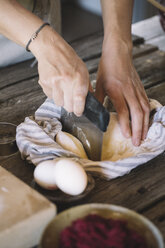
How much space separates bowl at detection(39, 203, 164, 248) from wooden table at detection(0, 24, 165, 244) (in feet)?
0.40

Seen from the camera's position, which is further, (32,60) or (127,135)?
(32,60)

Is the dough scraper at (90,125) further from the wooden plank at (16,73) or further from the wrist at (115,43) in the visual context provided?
the wooden plank at (16,73)

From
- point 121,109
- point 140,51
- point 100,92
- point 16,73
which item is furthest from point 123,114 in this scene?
point 140,51

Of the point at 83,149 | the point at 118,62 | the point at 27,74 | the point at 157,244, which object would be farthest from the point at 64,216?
the point at 27,74

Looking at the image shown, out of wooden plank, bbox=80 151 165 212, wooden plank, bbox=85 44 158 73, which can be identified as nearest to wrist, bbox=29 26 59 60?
wooden plank, bbox=80 151 165 212

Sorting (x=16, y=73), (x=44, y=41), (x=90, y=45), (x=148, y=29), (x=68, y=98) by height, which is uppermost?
(x=44, y=41)

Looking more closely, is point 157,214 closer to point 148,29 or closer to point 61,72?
point 61,72

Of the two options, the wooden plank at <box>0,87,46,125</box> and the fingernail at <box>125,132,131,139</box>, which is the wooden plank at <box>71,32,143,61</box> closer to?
the wooden plank at <box>0,87,46,125</box>

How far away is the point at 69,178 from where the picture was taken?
81cm

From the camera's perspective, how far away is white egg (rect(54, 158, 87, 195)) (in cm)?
81

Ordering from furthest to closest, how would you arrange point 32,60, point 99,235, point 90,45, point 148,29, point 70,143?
point 148,29
point 90,45
point 32,60
point 70,143
point 99,235

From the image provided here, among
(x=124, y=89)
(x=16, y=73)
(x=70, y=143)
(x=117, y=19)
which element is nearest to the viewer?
(x=70, y=143)

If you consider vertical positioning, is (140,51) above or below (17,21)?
below

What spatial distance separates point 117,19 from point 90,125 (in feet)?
1.47
